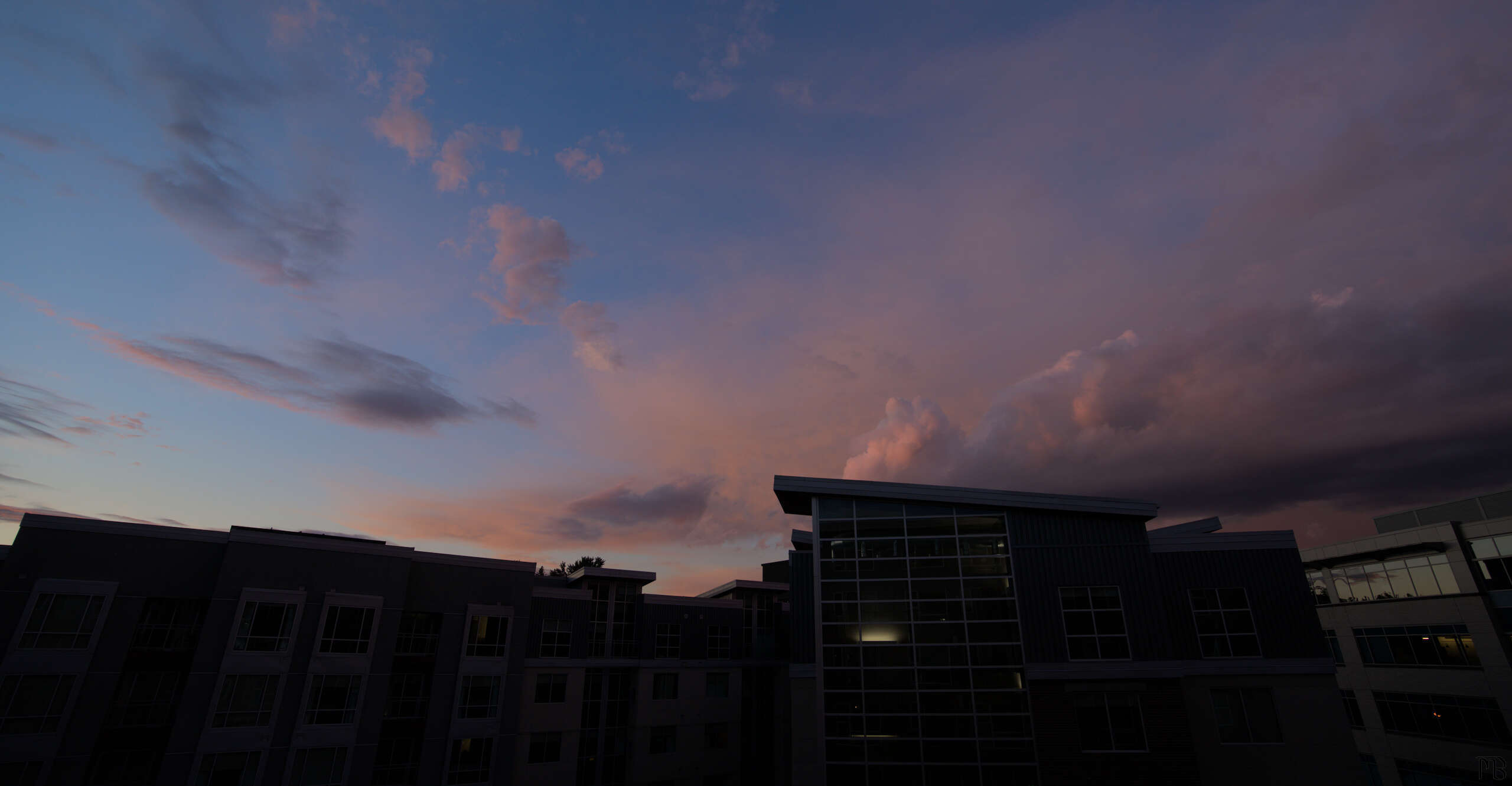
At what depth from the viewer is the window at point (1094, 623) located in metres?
31.4

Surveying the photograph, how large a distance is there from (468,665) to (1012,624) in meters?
32.7

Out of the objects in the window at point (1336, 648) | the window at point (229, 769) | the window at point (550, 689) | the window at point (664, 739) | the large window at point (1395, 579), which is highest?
the large window at point (1395, 579)

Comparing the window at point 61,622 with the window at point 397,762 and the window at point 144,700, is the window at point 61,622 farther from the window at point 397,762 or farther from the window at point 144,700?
the window at point 397,762

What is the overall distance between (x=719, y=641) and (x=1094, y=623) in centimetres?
3273

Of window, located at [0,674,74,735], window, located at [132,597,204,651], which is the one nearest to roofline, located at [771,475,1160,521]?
window, located at [132,597,204,651]

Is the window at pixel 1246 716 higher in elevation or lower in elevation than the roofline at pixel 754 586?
lower

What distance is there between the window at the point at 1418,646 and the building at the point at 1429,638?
7 cm

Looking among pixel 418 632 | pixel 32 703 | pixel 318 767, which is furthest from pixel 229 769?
pixel 418 632

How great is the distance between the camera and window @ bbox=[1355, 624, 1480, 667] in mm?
40656

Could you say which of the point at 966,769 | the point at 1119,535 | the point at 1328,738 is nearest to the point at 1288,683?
the point at 1328,738

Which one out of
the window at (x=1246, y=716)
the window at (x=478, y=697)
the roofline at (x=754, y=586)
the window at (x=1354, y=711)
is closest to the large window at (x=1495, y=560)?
the window at (x=1354, y=711)

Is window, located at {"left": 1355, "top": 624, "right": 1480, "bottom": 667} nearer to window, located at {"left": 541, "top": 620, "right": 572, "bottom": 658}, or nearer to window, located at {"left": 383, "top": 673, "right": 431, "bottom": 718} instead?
window, located at {"left": 541, "top": 620, "right": 572, "bottom": 658}

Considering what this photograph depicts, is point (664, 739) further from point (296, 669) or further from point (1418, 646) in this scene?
point (1418, 646)

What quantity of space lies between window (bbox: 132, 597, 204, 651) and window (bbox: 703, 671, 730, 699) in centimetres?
3427
